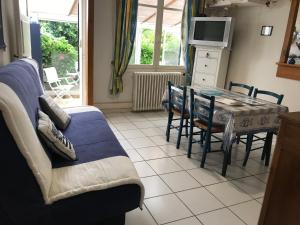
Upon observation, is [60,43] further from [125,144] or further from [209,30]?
[125,144]

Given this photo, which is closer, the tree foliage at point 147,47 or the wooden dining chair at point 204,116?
the wooden dining chair at point 204,116

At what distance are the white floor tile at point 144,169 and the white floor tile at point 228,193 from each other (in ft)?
1.86

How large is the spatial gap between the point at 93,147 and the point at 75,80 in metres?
3.89

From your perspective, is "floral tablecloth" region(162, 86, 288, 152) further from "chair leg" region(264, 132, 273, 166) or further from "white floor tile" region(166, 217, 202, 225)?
"white floor tile" region(166, 217, 202, 225)

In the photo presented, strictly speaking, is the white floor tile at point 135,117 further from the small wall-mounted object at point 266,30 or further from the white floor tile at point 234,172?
the small wall-mounted object at point 266,30

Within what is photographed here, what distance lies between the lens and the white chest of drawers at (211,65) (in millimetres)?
4242

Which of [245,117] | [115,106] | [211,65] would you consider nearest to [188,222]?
[245,117]

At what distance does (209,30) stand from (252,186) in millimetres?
2741

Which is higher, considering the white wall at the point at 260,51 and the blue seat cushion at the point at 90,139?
the white wall at the point at 260,51

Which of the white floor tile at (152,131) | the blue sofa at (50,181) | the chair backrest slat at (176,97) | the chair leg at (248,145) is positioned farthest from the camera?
the white floor tile at (152,131)

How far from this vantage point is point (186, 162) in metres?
2.77

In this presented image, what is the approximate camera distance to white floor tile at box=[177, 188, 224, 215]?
6.58 ft

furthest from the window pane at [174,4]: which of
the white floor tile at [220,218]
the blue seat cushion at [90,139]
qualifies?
the white floor tile at [220,218]

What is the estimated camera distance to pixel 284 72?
3578 mm
